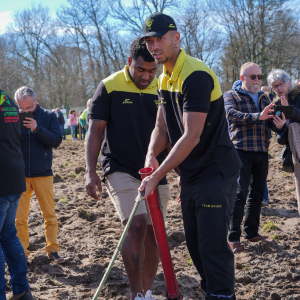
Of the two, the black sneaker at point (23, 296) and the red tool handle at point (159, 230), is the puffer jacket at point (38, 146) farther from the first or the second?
the red tool handle at point (159, 230)

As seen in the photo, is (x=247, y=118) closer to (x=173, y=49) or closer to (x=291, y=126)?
(x=291, y=126)

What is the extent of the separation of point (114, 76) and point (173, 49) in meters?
0.96

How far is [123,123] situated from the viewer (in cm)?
319

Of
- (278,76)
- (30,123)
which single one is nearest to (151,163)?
(30,123)

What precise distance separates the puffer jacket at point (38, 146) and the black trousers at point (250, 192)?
7.44 ft

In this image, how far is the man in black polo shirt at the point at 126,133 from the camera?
3.12 meters

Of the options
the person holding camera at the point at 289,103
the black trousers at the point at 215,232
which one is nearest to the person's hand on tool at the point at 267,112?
the person holding camera at the point at 289,103

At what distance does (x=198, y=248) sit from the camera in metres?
2.59

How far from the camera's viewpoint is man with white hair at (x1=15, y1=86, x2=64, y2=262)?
421cm

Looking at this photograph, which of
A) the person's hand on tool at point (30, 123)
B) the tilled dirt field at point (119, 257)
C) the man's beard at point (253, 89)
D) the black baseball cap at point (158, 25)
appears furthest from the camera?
the man's beard at point (253, 89)

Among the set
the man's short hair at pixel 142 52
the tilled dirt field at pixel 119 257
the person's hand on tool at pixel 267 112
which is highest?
the man's short hair at pixel 142 52

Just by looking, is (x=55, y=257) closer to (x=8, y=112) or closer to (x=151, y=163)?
(x=8, y=112)

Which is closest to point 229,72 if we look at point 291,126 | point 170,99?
point 291,126

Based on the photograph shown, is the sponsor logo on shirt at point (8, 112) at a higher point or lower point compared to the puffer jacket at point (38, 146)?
higher
